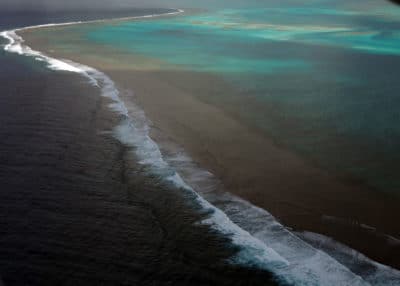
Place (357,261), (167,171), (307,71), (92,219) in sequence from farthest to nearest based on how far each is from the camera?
(307,71), (167,171), (92,219), (357,261)

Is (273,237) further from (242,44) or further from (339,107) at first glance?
(242,44)

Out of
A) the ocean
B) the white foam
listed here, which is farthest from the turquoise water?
the white foam

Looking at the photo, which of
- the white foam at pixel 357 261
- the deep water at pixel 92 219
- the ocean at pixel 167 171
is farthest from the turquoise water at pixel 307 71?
the deep water at pixel 92 219

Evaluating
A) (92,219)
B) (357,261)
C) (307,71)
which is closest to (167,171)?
(92,219)

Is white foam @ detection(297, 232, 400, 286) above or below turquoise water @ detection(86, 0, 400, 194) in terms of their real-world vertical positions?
below

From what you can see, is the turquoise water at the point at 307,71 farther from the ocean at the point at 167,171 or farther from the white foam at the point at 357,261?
the white foam at the point at 357,261

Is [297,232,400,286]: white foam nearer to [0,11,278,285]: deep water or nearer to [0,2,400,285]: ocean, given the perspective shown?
[0,2,400,285]: ocean

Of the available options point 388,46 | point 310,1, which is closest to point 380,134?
point 388,46

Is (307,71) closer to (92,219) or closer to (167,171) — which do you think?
(167,171)
